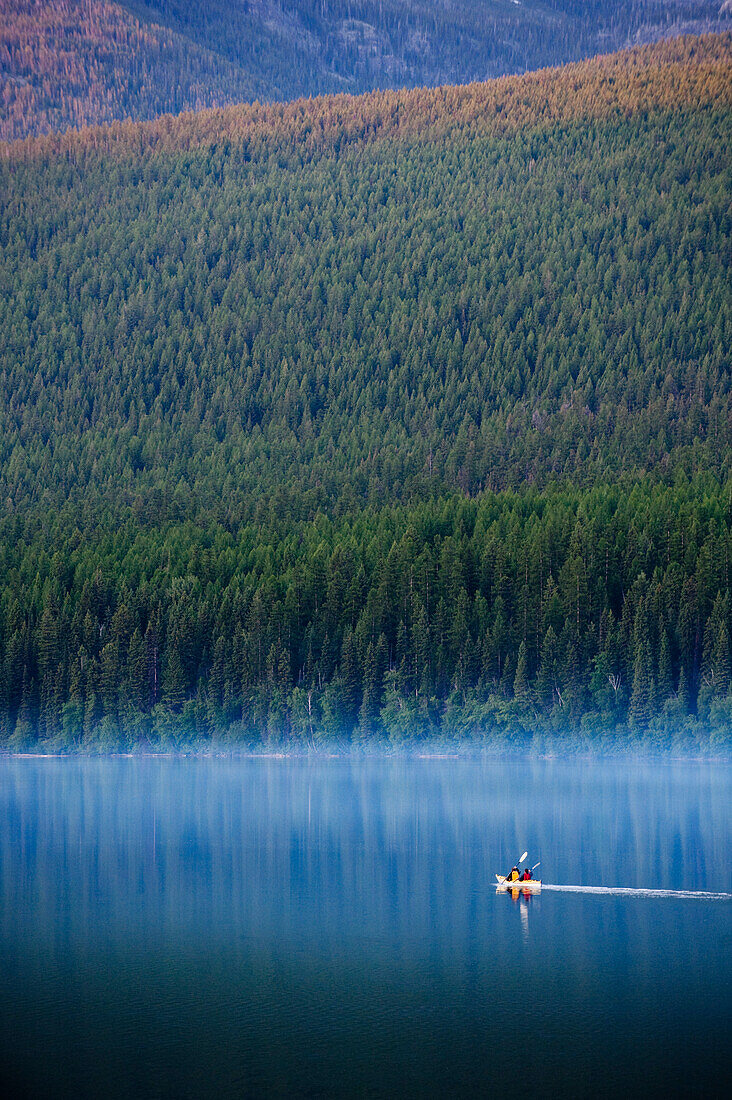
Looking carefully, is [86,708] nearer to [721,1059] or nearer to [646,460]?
[646,460]

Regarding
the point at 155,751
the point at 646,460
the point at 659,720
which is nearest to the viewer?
the point at 659,720

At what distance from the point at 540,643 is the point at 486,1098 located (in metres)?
91.1

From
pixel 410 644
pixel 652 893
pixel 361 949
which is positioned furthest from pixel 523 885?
pixel 410 644

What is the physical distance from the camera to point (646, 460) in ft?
619

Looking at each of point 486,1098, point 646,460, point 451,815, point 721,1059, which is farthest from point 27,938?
point 646,460

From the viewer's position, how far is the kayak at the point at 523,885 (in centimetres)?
6494

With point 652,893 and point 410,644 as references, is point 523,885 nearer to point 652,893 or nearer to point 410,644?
point 652,893

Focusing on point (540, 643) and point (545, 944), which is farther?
point (540, 643)

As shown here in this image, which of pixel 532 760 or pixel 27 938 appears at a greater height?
pixel 532 760

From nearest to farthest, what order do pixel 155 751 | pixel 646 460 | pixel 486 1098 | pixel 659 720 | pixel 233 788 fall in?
pixel 486 1098 < pixel 233 788 < pixel 659 720 < pixel 155 751 < pixel 646 460

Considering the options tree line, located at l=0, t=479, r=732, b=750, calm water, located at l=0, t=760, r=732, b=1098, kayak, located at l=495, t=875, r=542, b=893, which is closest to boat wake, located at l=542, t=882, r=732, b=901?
calm water, located at l=0, t=760, r=732, b=1098

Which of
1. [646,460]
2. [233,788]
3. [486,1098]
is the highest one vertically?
[646,460]

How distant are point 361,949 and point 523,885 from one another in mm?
12688

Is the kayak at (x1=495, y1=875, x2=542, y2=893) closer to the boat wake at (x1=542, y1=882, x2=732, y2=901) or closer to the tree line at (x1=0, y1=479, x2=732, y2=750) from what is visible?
the boat wake at (x1=542, y1=882, x2=732, y2=901)
